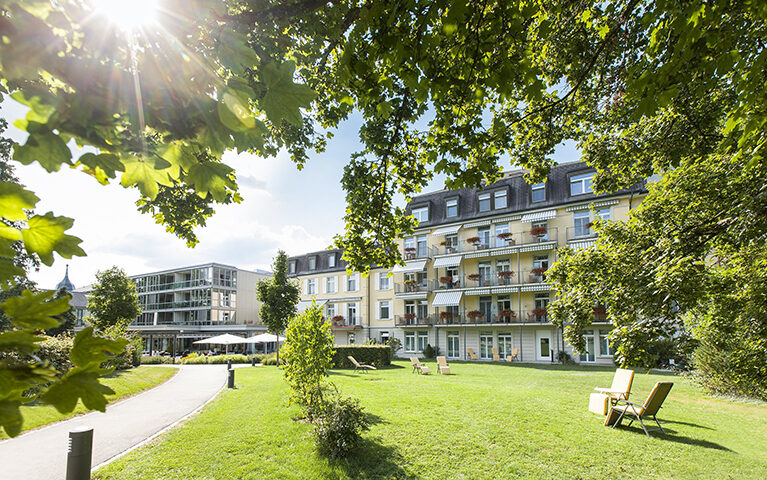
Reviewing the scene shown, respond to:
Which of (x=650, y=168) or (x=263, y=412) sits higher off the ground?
(x=650, y=168)

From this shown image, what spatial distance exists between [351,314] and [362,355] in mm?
15908

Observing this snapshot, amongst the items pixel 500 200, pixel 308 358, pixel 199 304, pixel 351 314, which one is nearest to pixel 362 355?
pixel 308 358

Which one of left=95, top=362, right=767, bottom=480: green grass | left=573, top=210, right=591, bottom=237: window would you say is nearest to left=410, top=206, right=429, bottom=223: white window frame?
left=573, top=210, right=591, bottom=237: window

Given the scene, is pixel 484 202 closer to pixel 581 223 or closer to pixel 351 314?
pixel 581 223

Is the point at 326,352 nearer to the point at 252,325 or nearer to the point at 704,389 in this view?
the point at 704,389

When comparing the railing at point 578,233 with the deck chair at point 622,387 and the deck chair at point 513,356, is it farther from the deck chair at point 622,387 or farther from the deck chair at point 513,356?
the deck chair at point 622,387

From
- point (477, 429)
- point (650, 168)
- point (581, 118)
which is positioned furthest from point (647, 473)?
point (581, 118)

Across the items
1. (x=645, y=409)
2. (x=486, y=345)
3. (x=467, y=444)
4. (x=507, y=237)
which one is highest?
(x=507, y=237)

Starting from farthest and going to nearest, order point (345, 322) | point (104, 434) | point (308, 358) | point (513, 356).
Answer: point (345, 322)
point (513, 356)
point (308, 358)
point (104, 434)

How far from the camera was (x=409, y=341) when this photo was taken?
35688 millimetres

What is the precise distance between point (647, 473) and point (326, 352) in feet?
20.6

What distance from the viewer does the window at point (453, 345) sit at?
3284 centimetres

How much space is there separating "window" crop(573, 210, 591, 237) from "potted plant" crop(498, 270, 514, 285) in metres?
5.37

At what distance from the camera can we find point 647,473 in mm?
6262
